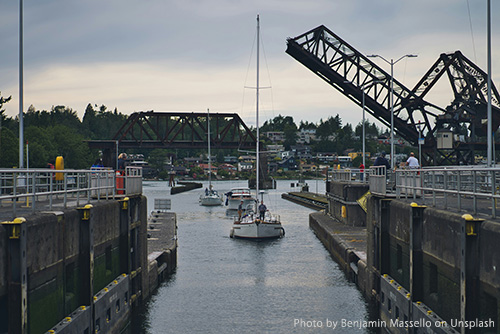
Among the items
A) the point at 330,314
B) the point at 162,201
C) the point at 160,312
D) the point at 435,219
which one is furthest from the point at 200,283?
the point at 162,201

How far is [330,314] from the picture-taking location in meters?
26.3

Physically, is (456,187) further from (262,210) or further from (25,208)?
(262,210)

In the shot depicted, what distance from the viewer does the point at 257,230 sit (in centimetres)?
4853

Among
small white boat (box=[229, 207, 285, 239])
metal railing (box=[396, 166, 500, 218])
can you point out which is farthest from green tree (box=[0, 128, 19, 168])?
metal railing (box=[396, 166, 500, 218])

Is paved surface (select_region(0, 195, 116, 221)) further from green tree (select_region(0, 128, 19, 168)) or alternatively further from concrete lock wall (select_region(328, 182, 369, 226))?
green tree (select_region(0, 128, 19, 168))

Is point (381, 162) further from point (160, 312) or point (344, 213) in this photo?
point (344, 213)

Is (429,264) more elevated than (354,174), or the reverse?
(354,174)

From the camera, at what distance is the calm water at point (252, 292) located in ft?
81.6

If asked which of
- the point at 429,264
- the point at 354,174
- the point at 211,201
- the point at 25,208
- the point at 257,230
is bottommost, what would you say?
the point at 211,201

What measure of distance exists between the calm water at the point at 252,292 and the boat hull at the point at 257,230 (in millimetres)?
611

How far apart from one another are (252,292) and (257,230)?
697 inches

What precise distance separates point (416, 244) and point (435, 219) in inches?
71.3

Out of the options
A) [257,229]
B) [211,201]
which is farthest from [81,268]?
[211,201]

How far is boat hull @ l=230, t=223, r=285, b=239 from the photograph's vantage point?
48594mm
